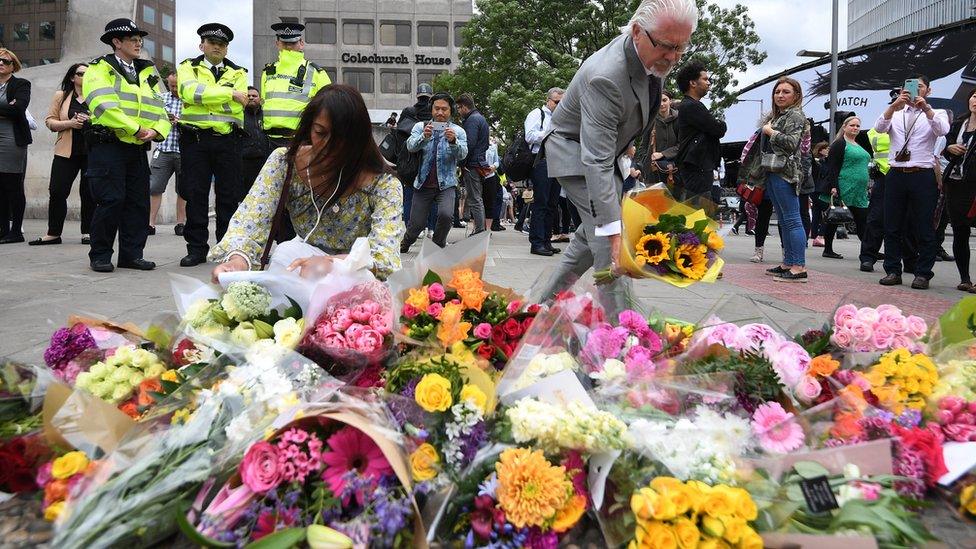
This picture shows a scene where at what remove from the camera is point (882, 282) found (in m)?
6.52

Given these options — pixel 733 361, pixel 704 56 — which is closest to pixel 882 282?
pixel 733 361

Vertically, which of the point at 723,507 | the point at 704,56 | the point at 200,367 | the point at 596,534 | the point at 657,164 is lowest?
the point at 596,534

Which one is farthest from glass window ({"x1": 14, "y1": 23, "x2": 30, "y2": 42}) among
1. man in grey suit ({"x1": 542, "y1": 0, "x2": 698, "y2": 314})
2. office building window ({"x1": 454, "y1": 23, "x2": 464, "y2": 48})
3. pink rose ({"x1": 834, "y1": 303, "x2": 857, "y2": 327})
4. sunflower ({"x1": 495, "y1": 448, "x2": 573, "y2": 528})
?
sunflower ({"x1": 495, "y1": 448, "x2": 573, "y2": 528})

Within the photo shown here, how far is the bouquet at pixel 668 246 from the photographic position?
2.65m

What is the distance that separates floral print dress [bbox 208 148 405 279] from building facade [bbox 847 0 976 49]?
43.0m

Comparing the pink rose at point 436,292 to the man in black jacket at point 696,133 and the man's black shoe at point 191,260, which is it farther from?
the man's black shoe at point 191,260

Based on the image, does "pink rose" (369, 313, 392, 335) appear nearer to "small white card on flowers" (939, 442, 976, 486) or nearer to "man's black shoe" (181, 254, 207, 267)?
"small white card on flowers" (939, 442, 976, 486)

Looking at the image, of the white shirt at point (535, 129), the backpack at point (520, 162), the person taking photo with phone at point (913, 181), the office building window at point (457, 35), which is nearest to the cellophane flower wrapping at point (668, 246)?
the person taking photo with phone at point (913, 181)

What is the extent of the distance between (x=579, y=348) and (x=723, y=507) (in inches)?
37.1

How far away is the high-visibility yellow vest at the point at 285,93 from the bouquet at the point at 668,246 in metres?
4.13

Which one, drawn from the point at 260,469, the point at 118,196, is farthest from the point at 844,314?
the point at 118,196

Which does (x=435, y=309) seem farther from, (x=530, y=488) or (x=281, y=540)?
(x=281, y=540)

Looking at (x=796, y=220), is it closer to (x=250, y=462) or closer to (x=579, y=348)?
(x=579, y=348)

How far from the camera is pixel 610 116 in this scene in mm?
3146
